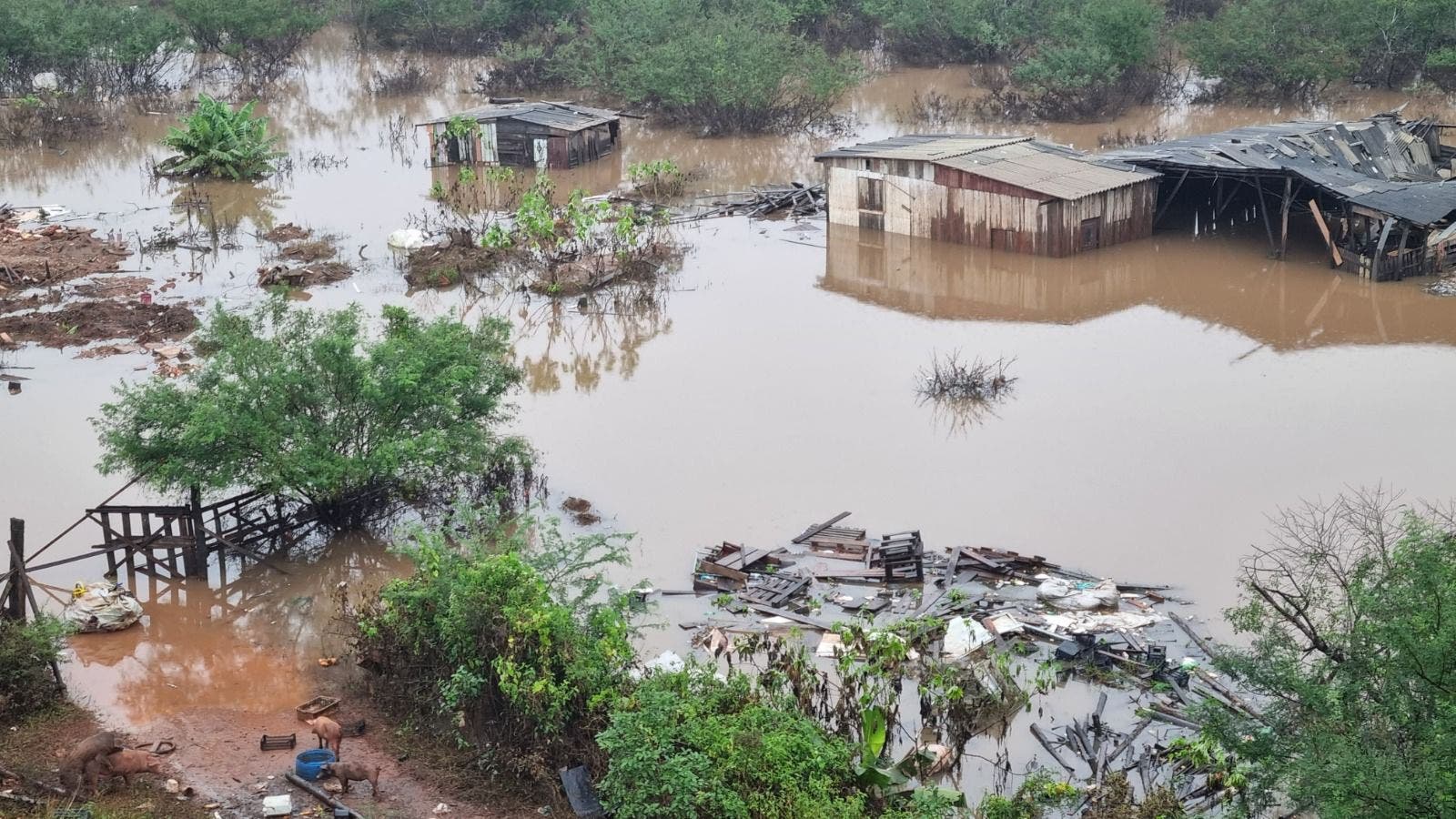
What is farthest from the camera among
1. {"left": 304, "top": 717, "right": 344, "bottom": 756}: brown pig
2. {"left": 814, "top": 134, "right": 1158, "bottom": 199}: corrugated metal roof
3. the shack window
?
the shack window

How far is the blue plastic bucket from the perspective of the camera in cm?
1091

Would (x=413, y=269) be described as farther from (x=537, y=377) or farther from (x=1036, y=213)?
(x=1036, y=213)

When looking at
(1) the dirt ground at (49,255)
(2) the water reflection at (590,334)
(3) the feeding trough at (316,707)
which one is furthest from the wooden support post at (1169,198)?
(1) the dirt ground at (49,255)

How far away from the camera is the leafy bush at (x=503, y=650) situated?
10727 mm

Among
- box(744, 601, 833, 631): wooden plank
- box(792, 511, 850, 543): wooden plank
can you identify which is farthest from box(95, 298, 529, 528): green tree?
box(744, 601, 833, 631): wooden plank

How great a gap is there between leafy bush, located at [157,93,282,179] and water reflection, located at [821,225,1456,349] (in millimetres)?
14272

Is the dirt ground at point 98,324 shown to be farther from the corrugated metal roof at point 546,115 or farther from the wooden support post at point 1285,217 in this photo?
the wooden support post at point 1285,217

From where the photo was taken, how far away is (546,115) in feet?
110

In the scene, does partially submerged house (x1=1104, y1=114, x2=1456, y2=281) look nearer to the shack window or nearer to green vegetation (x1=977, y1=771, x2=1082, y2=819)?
the shack window

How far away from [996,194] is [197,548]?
1534 centimetres

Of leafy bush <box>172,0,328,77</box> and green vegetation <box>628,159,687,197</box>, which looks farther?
leafy bush <box>172,0,328,77</box>

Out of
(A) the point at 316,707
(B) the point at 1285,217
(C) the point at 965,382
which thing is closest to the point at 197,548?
(A) the point at 316,707

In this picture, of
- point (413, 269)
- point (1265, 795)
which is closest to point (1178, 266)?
point (413, 269)

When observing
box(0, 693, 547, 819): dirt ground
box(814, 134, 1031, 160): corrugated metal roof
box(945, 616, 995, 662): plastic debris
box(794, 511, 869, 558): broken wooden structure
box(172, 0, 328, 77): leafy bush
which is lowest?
box(0, 693, 547, 819): dirt ground
